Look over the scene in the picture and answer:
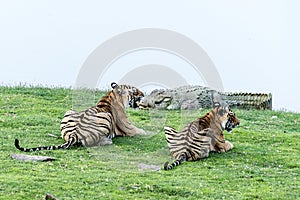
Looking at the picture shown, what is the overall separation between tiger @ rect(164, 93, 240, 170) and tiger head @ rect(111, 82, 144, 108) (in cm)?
175

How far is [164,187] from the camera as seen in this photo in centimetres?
1031

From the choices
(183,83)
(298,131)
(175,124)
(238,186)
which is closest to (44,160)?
(238,186)

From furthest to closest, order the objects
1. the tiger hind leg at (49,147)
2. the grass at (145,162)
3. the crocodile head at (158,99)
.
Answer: the crocodile head at (158,99)
the tiger hind leg at (49,147)
the grass at (145,162)

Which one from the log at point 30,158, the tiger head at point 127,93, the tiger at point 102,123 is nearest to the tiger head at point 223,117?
the tiger at point 102,123

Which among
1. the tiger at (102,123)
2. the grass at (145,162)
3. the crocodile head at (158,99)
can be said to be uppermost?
the crocodile head at (158,99)

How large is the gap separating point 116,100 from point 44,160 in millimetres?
3358

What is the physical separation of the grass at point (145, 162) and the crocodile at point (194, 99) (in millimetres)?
1499

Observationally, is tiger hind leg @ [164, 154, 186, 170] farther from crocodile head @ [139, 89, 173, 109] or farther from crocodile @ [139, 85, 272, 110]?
crocodile head @ [139, 89, 173, 109]

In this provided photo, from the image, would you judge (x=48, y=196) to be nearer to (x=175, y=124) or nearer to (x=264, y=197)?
(x=264, y=197)

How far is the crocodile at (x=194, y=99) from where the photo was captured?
19.7m

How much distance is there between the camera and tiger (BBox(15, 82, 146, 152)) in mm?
13539

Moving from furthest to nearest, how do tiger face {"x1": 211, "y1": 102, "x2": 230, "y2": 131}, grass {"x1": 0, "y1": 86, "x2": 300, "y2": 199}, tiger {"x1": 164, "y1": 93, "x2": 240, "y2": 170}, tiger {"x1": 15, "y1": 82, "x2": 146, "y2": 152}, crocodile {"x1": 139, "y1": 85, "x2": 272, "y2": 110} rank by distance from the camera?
1. crocodile {"x1": 139, "y1": 85, "x2": 272, "y2": 110}
2. tiger face {"x1": 211, "y1": 102, "x2": 230, "y2": 131}
3. tiger {"x1": 15, "y1": 82, "x2": 146, "y2": 152}
4. tiger {"x1": 164, "y1": 93, "x2": 240, "y2": 170}
5. grass {"x1": 0, "y1": 86, "x2": 300, "y2": 199}

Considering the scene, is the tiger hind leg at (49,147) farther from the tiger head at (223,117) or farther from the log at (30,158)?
the tiger head at (223,117)

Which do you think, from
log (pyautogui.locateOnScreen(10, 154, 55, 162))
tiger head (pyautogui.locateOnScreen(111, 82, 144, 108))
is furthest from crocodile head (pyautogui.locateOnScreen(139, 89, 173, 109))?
log (pyautogui.locateOnScreen(10, 154, 55, 162))
